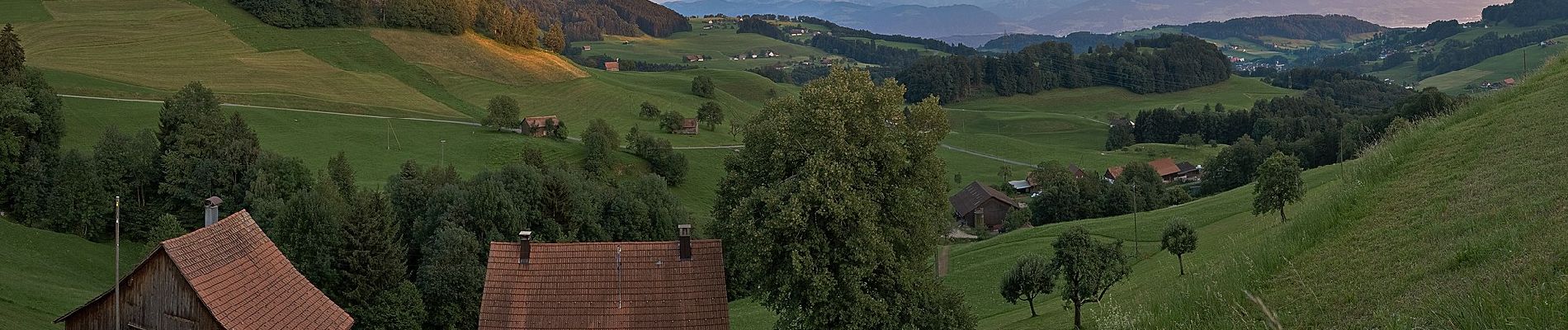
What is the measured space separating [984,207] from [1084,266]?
5983 centimetres

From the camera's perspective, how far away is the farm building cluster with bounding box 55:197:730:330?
21.7 m

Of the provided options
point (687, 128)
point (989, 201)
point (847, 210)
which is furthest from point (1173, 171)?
point (847, 210)

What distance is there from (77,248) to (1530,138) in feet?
188

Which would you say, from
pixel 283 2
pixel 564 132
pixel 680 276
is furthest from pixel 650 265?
pixel 283 2

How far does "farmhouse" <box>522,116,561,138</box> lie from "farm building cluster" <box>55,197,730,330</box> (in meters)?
66.2

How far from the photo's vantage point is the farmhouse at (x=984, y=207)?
8662cm

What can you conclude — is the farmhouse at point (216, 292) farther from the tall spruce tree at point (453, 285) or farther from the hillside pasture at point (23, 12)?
the hillside pasture at point (23, 12)

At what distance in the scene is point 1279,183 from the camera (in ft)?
122

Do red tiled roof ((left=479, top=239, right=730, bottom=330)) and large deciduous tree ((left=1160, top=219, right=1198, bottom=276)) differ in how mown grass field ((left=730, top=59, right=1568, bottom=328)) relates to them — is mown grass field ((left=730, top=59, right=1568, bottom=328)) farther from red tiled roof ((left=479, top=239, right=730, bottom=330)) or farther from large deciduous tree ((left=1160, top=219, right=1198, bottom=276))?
large deciduous tree ((left=1160, top=219, right=1198, bottom=276))

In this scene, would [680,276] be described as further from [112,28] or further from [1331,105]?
[1331,105]

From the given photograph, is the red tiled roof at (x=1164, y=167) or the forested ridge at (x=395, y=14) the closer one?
the red tiled roof at (x=1164, y=167)

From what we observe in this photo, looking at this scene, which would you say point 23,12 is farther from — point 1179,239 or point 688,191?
point 1179,239

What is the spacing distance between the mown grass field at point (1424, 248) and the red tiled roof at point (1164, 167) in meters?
96.2

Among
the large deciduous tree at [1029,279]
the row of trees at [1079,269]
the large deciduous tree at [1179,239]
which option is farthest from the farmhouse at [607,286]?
the large deciduous tree at [1179,239]
